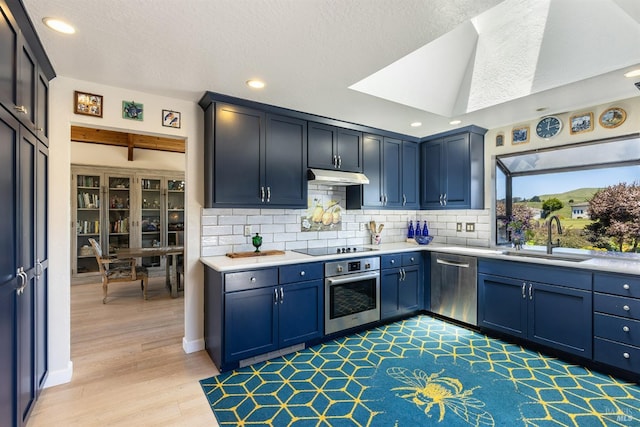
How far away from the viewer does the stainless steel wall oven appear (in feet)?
10.1

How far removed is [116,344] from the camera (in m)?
3.10

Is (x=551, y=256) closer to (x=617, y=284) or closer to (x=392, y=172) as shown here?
(x=617, y=284)

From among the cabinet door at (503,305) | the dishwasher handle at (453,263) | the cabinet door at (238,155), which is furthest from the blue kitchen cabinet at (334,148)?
the cabinet door at (503,305)

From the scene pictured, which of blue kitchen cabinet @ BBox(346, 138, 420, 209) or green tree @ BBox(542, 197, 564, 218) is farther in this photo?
blue kitchen cabinet @ BBox(346, 138, 420, 209)

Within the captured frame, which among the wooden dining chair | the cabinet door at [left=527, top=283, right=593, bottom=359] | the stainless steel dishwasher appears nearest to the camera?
the cabinet door at [left=527, top=283, right=593, bottom=359]

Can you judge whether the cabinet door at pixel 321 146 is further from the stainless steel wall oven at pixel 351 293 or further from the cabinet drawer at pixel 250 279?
the cabinet drawer at pixel 250 279

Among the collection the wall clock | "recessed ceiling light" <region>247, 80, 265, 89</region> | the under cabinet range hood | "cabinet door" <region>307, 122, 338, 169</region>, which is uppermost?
"recessed ceiling light" <region>247, 80, 265, 89</region>

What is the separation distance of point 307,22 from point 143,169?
572 cm

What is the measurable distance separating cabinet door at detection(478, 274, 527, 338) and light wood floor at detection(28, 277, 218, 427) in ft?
9.28

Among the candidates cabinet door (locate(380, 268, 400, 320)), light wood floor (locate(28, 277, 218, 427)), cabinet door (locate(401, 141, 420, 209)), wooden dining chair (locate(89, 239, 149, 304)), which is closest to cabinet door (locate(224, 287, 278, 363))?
light wood floor (locate(28, 277, 218, 427))

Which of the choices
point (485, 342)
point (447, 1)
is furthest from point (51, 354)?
point (485, 342)

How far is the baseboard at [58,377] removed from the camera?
2.36m

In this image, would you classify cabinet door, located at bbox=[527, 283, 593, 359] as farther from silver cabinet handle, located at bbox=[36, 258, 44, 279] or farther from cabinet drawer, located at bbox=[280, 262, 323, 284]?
silver cabinet handle, located at bbox=[36, 258, 44, 279]

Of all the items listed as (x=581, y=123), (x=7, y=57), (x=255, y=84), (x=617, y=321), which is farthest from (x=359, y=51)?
(x=617, y=321)
